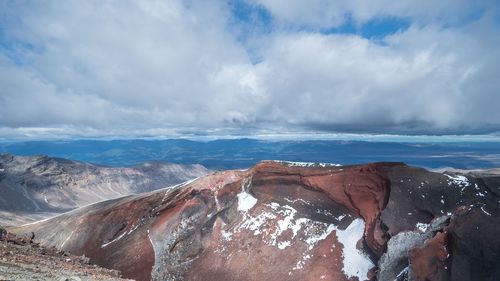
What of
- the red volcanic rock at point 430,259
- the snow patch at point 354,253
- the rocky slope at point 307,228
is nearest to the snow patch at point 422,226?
the rocky slope at point 307,228

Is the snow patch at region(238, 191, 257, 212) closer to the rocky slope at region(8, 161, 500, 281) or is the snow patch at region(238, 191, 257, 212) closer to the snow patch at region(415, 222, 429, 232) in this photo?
the rocky slope at region(8, 161, 500, 281)

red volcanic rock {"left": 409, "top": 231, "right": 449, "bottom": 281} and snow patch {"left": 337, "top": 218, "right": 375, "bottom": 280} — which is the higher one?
red volcanic rock {"left": 409, "top": 231, "right": 449, "bottom": 281}

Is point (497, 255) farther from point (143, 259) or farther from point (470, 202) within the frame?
point (143, 259)

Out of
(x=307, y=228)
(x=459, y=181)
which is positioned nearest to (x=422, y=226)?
(x=459, y=181)

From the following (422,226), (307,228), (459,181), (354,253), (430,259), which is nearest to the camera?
(430,259)

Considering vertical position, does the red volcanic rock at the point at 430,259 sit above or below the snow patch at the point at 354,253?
above

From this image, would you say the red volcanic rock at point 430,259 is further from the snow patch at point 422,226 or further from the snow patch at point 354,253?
the snow patch at point 354,253

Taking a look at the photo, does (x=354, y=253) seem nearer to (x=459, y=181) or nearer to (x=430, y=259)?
(x=430, y=259)

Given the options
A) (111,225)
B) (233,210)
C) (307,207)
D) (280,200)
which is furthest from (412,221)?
(111,225)

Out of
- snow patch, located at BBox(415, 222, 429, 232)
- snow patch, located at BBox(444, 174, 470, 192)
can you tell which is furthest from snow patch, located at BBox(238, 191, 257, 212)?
snow patch, located at BBox(444, 174, 470, 192)
